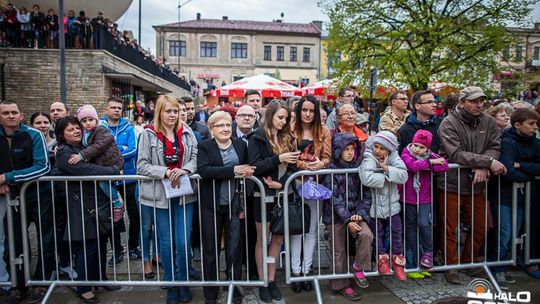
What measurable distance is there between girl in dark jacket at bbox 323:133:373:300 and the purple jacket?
518mm

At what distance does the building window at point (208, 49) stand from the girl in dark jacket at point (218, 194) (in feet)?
175

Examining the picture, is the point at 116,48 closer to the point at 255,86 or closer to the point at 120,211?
the point at 255,86

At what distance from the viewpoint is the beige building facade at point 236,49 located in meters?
53.9

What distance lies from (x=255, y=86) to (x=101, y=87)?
233 inches

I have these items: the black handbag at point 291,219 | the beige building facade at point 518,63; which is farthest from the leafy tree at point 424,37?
the black handbag at point 291,219

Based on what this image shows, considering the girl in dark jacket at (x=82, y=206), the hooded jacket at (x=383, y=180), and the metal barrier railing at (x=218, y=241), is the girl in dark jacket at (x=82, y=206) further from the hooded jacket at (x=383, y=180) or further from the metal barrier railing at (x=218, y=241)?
the hooded jacket at (x=383, y=180)

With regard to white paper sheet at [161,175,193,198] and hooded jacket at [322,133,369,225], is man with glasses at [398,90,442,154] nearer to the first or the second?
hooded jacket at [322,133,369,225]

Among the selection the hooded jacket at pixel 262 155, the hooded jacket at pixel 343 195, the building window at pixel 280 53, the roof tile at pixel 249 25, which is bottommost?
the hooded jacket at pixel 343 195

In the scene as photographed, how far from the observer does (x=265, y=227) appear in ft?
12.8

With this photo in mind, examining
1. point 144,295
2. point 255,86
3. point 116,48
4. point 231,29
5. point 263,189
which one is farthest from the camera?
point 231,29

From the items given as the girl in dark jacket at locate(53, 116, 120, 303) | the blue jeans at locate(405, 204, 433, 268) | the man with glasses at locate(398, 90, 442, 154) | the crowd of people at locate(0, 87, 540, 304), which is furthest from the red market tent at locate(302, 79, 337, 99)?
the girl in dark jacket at locate(53, 116, 120, 303)

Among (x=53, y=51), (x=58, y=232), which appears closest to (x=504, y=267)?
(x=58, y=232)

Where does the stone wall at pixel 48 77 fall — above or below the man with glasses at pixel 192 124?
above

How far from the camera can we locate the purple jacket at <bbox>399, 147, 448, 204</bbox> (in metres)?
4.08
